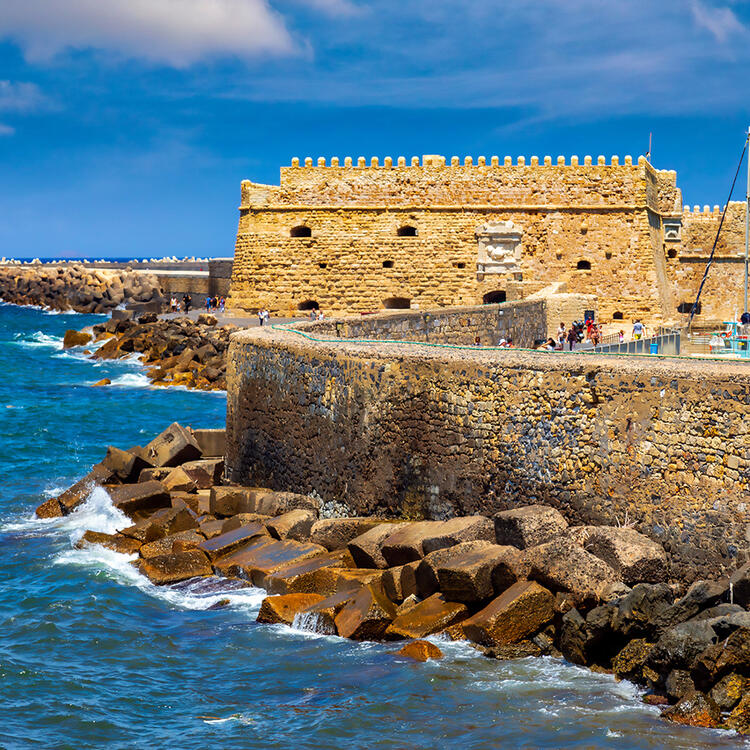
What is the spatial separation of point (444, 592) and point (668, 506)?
8.15 feet

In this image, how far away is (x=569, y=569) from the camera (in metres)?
10.2

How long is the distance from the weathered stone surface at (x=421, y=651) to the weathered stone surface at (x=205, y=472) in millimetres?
7099

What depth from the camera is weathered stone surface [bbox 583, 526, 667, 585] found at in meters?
10.2

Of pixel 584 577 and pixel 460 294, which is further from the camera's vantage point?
pixel 460 294

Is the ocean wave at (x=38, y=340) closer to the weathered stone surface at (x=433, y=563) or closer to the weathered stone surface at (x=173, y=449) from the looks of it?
the weathered stone surface at (x=173, y=449)

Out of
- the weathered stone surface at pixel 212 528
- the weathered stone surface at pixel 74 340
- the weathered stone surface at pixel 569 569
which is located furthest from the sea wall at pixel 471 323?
the weathered stone surface at pixel 74 340

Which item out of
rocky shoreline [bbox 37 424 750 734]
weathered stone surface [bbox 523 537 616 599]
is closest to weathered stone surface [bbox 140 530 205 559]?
rocky shoreline [bbox 37 424 750 734]

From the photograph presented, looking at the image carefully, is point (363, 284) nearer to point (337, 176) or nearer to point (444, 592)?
point (337, 176)

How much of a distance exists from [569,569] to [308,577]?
3090 millimetres

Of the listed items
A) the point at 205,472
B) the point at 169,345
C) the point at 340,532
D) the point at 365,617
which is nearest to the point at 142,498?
the point at 205,472

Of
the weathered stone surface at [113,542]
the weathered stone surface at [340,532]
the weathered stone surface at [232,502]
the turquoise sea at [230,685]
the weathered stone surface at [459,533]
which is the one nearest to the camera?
the turquoise sea at [230,685]

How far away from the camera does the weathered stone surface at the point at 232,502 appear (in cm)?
1426

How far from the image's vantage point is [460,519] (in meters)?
11.7

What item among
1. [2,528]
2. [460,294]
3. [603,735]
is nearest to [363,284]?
[460,294]
